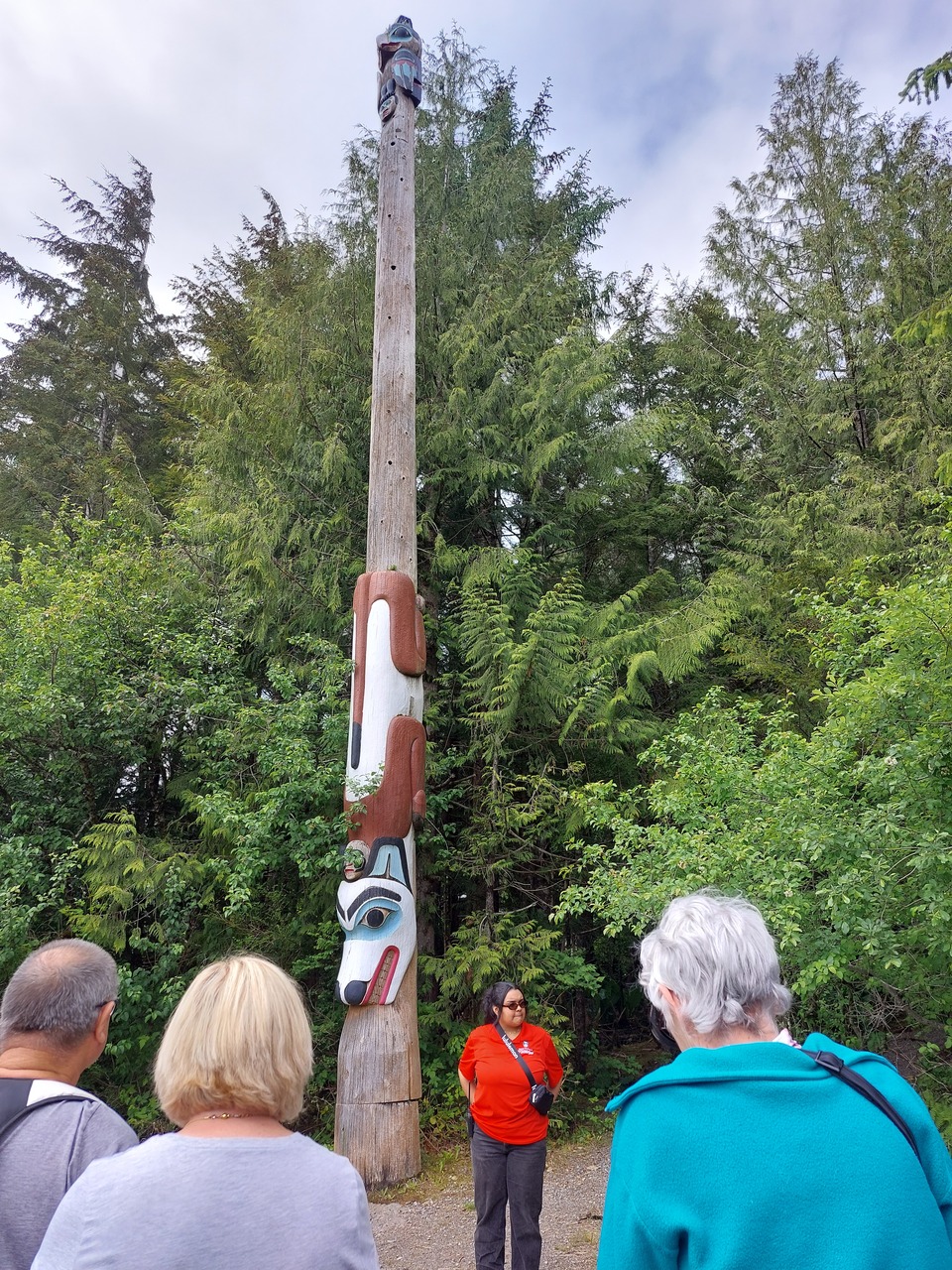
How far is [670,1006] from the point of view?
1.65 metres

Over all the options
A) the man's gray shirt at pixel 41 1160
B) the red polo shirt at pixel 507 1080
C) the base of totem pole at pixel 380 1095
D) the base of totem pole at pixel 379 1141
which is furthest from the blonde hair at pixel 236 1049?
the base of totem pole at pixel 379 1141

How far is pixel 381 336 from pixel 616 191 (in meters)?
6.46

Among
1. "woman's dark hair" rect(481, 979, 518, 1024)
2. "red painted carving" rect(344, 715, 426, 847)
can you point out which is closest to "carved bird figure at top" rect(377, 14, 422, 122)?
"red painted carving" rect(344, 715, 426, 847)

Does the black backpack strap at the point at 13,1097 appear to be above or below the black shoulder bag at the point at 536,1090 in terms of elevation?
above

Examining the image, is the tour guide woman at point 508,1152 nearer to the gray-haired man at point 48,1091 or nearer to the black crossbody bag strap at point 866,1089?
the gray-haired man at point 48,1091

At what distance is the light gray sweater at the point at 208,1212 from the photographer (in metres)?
1.36

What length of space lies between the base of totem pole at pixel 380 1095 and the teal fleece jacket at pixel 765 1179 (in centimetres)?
537

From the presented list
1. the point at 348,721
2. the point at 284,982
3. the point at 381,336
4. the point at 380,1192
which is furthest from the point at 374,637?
the point at 284,982

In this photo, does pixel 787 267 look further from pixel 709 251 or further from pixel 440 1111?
pixel 440 1111

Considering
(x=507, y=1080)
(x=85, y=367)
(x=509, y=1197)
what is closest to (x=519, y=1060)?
(x=507, y=1080)

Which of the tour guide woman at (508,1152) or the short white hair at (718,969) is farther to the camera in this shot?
the tour guide woman at (508,1152)

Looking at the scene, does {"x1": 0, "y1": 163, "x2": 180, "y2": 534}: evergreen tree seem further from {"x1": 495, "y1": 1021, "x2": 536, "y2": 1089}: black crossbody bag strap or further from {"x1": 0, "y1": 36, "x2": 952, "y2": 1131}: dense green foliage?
{"x1": 495, "y1": 1021, "x2": 536, "y2": 1089}: black crossbody bag strap

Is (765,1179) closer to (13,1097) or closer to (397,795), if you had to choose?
(13,1097)

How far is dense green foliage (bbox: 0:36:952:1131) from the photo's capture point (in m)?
5.42
